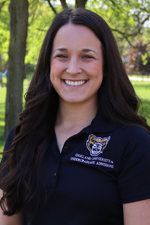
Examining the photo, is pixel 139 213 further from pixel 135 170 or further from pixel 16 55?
pixel 16 55

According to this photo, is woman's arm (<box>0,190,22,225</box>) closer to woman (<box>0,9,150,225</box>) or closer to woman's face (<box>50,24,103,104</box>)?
woman (<box>0,9,150,225</box>)

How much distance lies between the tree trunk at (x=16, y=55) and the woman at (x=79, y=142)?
5.96 m

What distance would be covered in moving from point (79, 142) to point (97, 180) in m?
0.30

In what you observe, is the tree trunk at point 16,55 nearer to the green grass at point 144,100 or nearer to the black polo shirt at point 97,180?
the green grass at point 144,100

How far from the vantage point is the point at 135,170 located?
1.83m

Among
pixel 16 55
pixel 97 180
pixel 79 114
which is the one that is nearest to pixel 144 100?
pixel 16 55

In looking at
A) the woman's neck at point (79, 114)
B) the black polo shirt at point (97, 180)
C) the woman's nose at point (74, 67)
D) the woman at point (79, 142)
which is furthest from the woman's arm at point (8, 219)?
the woman's nose at point (74, 67)

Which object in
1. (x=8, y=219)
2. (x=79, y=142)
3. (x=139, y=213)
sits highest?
(x=79, y=142)

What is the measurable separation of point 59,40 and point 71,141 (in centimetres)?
63

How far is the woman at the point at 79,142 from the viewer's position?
1.88 m

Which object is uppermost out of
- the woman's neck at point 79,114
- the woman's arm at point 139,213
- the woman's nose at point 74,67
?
the woman's nose at point 74,67

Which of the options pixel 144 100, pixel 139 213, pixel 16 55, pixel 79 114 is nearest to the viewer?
pixel 139 213

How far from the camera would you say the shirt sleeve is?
1.82 meters

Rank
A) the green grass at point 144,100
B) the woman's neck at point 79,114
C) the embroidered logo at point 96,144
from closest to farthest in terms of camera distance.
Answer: the embroidered logo at point 96,144 → the woman's neck at point 79,114 → the green grass at point 144,100
